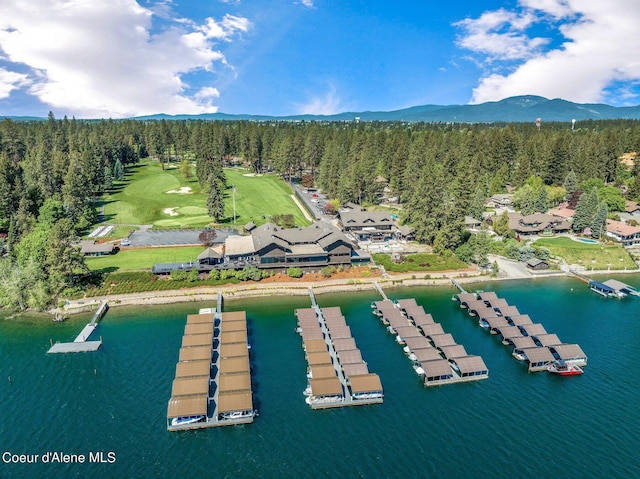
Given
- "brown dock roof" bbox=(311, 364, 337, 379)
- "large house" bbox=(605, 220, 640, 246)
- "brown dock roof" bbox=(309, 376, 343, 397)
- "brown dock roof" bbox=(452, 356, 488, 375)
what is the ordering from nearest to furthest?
1. "brown dock roof" bbox=(309, 376, 343, 397)
2. "brown dock roof" bbox=(311, 364, 337, 379)
3. "brown dock roof" bbox=(452, 356, 488, 375)
4. "large house" bbox=(605, 220, 640, 246)

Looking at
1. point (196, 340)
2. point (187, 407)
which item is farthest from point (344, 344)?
point (187, 407)

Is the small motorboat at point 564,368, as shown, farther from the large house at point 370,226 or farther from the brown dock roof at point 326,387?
the large house at point 370,226

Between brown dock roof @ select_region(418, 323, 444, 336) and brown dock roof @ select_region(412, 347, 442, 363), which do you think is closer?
brown dock roof @ select_region(412, 347, 442, 363)

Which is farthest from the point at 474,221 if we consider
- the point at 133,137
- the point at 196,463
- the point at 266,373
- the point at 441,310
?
the point at 133,137

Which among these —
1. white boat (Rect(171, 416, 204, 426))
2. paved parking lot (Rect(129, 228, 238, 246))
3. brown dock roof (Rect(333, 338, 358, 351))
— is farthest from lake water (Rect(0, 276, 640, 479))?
paved parking lot (Rect(129, 228, 238, 246))

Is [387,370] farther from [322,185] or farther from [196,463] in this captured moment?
[322,185]

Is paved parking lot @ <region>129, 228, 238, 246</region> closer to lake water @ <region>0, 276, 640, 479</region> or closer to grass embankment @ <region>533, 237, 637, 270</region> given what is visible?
lake water @ <region>0, 276, 640, 479</region>

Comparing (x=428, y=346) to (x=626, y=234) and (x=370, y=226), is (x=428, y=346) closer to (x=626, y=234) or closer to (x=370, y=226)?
(x=370, y=226)
